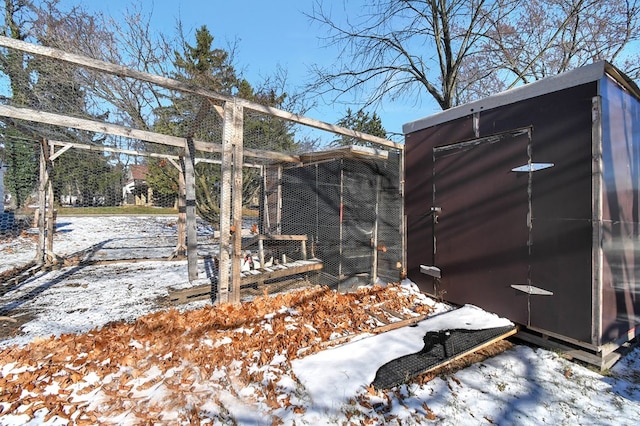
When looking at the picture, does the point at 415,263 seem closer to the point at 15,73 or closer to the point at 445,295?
the point at 445,295

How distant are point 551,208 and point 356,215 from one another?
289 cm

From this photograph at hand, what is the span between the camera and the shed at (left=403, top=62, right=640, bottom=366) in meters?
2.80

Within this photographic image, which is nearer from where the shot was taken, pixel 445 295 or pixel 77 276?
pixel 445 295

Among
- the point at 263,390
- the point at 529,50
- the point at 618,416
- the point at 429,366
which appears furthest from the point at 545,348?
the point at 529,50

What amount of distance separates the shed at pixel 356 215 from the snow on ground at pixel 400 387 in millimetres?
1479

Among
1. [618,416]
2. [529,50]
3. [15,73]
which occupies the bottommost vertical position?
[618,416]

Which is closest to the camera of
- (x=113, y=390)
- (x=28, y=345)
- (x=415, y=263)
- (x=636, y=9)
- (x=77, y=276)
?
(x=113, y=390)

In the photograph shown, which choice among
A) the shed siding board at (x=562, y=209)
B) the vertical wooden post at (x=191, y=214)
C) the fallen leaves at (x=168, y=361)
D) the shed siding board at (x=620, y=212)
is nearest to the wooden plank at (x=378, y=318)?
the fallen leaves at (x=168, y=361)

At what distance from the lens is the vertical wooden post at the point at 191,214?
15.0 feet

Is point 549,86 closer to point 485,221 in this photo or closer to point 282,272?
point 485,221

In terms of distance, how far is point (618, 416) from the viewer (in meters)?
2.17

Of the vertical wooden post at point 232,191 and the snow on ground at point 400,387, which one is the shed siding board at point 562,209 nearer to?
the snow on ground at point 400,387

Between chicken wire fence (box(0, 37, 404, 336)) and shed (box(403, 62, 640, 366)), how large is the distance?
1.19 m

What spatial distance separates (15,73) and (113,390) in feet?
16.4
